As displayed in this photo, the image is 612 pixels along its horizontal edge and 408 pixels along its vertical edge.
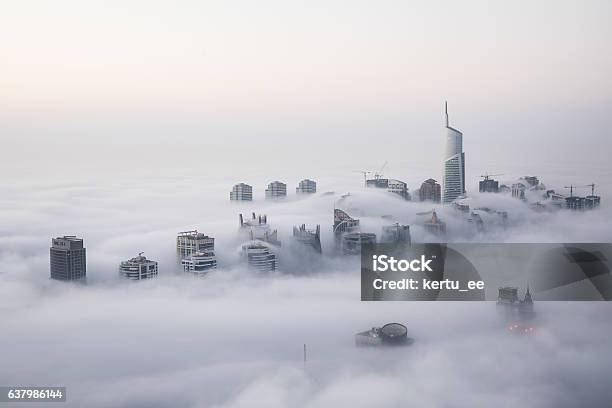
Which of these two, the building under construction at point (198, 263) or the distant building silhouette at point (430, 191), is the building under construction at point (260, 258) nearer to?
the building under construction at point (198, 263)

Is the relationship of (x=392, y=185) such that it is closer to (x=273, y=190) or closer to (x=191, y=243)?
(x=273, y=190)

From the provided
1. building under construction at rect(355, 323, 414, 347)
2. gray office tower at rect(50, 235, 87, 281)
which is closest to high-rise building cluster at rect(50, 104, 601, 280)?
gray office tower at rect(50, 235, 87, 281)

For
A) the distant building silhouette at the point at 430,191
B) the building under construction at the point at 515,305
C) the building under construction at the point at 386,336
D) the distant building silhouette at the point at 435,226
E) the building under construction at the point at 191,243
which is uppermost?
the distant building silhouette at the point at 430,191

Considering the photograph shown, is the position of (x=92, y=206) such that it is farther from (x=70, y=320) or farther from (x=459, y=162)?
(x=459, y=162)

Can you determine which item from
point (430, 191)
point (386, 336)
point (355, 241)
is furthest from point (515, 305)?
point (430, 191)

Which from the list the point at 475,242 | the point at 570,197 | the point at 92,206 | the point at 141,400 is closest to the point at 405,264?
the point at 475,242

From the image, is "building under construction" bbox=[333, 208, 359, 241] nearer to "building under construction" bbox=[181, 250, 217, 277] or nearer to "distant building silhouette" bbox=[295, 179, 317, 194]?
"distant building silhouette" bbox=[295, 179, 317, 194]

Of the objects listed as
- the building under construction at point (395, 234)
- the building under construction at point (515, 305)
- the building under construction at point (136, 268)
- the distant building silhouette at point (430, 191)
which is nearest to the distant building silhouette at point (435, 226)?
the building under construction at point (395, 234)
